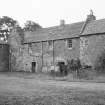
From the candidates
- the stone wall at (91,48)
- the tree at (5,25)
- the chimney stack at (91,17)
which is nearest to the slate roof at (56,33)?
the chimney stack at (91,17)

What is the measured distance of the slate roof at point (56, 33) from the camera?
33328 mm

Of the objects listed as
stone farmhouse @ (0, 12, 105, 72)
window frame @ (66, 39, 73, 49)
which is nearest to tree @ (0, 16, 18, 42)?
stone farmhouse @ (0, 12, 105, 72)

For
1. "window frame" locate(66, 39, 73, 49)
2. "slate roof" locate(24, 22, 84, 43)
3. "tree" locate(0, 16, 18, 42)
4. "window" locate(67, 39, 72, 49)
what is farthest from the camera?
"tree" locate(0, 16, 18, 42)

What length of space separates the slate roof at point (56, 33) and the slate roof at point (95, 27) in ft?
4.78

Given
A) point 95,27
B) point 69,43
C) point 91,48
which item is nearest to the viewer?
point 91,48

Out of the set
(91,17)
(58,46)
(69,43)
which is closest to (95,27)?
(91,17)

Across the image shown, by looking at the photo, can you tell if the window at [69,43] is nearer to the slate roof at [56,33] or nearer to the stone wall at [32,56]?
the slate roof at [56,33]

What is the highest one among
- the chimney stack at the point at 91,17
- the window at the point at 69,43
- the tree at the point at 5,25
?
the tree at the point at 5,25

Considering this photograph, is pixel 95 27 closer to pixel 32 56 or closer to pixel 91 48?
pixel 91 48

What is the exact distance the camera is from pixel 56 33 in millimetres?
35969

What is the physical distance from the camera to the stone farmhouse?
29797 millimetres

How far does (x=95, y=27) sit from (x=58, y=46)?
6.67 metres

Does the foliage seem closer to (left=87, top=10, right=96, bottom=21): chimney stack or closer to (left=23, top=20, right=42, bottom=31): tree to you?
(left=23, top=20, right=42, bottom=31): tree

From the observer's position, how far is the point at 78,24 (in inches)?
1361
